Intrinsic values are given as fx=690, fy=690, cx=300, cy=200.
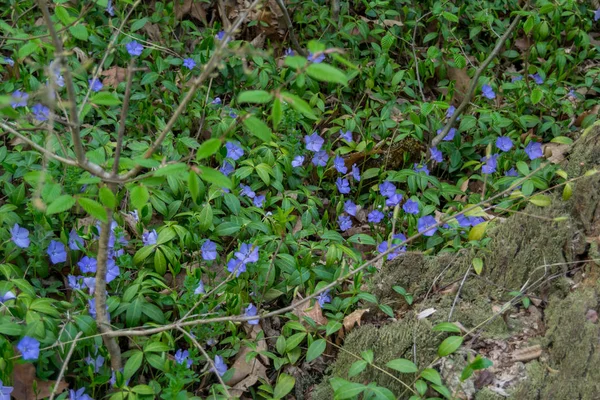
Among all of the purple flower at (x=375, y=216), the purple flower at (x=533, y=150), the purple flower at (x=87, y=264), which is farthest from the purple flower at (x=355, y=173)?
the purple flower at (x=87, y=264)

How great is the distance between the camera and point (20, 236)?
9.16ft

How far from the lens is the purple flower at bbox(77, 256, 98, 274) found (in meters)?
2.77

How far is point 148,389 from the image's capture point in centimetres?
239

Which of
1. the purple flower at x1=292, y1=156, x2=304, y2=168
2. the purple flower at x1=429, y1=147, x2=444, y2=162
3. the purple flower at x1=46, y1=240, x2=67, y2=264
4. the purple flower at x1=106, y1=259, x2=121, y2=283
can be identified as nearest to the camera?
the purple flower at x1=106, y1=259, x2=121, y2=283

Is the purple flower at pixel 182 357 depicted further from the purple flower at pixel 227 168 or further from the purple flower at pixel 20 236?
the purple flower at pixel 227 168

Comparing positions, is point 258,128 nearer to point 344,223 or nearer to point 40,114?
point 40,114

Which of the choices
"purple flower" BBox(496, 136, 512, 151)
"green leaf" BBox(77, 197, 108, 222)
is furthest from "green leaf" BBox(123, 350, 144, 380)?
"purple flower" BBox(496, 136, 512, 151)

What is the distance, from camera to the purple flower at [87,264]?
2.77m

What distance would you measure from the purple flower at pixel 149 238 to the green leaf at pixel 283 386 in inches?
32.0

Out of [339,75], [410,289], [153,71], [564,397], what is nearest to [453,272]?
[410,289]

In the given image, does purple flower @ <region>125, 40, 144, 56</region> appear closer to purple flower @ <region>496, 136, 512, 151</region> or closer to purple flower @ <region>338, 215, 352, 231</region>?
purple flower @ <region>338, 215, 352, 231</region>

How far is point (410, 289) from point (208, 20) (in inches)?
107

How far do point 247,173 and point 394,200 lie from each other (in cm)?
76

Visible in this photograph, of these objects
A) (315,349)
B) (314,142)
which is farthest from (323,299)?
(314,142)
